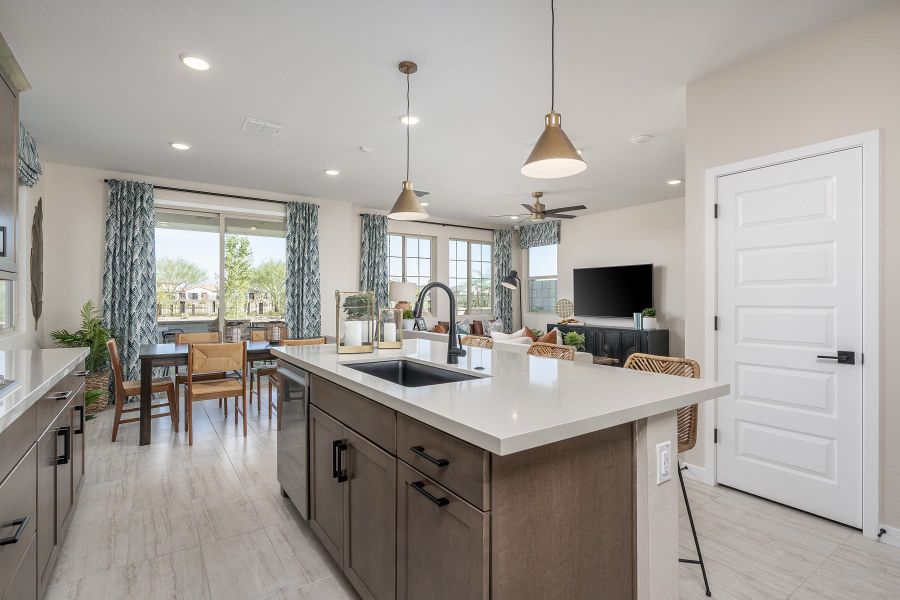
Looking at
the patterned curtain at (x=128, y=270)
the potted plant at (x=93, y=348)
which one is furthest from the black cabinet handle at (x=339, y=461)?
the patterned curtain at (x=128, y=270)

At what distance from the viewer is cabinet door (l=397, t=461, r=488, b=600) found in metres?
1.09

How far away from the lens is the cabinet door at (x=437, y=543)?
1.09m

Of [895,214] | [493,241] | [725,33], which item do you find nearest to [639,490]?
[895,214]

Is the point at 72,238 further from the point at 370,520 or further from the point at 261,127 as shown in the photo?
the point at 370,520

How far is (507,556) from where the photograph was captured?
43.5 inches

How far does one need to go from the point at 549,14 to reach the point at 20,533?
2.97 m

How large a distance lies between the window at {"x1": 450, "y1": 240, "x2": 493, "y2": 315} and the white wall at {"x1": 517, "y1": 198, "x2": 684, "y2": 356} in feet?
4.60

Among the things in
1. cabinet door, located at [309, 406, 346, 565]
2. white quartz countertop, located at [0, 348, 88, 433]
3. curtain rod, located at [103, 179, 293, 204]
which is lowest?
cabinet door, located at [309, 406, 346, 565]

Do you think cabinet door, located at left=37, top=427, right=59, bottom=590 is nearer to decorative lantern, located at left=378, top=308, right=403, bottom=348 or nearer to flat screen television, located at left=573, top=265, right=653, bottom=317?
decorative lantern, located at left=378, top=308, right=403, bottom=348

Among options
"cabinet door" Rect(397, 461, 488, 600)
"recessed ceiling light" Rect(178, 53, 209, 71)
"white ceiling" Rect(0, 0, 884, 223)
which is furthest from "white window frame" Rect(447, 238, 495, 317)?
"cabinet door" Rect(397, 461, 488, 600)

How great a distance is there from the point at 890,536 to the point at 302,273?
617cm

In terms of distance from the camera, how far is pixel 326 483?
1.99 metres

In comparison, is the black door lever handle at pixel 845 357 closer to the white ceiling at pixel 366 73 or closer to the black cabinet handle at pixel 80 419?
the white ceiling at pixel 366 73

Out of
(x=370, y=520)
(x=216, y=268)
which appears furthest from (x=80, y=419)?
(x=216, y=268)
